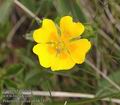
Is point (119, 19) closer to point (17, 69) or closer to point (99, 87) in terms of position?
point (99, 87)

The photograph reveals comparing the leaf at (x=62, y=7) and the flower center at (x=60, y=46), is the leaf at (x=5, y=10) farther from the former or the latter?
the flower center at (x=60, y=46)

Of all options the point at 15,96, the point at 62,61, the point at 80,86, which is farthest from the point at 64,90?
the point at 62,61

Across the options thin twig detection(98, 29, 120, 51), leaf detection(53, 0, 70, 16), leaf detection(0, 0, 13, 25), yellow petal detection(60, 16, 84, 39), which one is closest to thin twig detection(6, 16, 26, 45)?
leaf detection(0, 0, 13, 25)

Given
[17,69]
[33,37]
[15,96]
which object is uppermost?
[33,37]

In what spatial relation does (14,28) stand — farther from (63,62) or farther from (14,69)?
(63,62)

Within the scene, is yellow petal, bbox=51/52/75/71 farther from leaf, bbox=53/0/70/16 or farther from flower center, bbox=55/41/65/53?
leaf, bbox=53/0/70/16

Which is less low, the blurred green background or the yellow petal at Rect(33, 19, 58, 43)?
the yellow petal at Rect(33, 19, 58, 43)

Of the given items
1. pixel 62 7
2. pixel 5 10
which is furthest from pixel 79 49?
pixel 5 10
